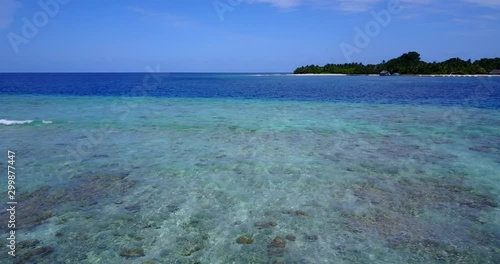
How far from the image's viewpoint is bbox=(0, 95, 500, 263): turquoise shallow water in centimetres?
595

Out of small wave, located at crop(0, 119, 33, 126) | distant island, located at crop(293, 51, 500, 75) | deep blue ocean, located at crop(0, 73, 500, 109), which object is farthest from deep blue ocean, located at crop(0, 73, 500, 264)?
distant island, located at crop(293, 51, 500, 75)

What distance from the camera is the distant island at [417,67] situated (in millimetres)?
133375

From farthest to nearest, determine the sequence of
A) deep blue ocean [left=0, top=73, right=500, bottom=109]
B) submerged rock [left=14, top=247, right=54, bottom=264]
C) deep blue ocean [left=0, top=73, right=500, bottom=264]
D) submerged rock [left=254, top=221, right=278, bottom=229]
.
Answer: deep blue ocean [left=0, top=73, right=500, bottom=109]
submerged rock [left=254, top=221, right=278, bottom=229]
deep blue ocean [left=0, top=73, right=500, bottom=264]
submerged rock [left=14, top=247, right=54, bottom=264]

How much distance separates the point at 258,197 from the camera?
848 centimetres

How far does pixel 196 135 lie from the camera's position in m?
16.8

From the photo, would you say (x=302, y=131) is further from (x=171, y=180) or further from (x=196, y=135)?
(x=171, y=180)

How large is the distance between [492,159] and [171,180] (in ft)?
37.8

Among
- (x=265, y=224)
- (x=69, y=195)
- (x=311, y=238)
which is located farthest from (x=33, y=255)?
(x=311, y=238)

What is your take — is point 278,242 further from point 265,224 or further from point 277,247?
point 265,224

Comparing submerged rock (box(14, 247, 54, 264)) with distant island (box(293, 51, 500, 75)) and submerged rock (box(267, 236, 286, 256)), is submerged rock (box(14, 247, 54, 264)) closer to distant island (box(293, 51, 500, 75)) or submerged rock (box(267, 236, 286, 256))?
submerged rock (box(267, 236, 286, 256))

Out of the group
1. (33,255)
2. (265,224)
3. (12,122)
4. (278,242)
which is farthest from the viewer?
(12,122)

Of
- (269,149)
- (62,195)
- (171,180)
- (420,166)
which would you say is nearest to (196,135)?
(269,149)

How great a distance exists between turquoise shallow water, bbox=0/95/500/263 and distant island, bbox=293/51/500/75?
468ft

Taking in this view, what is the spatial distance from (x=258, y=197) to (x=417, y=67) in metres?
157
